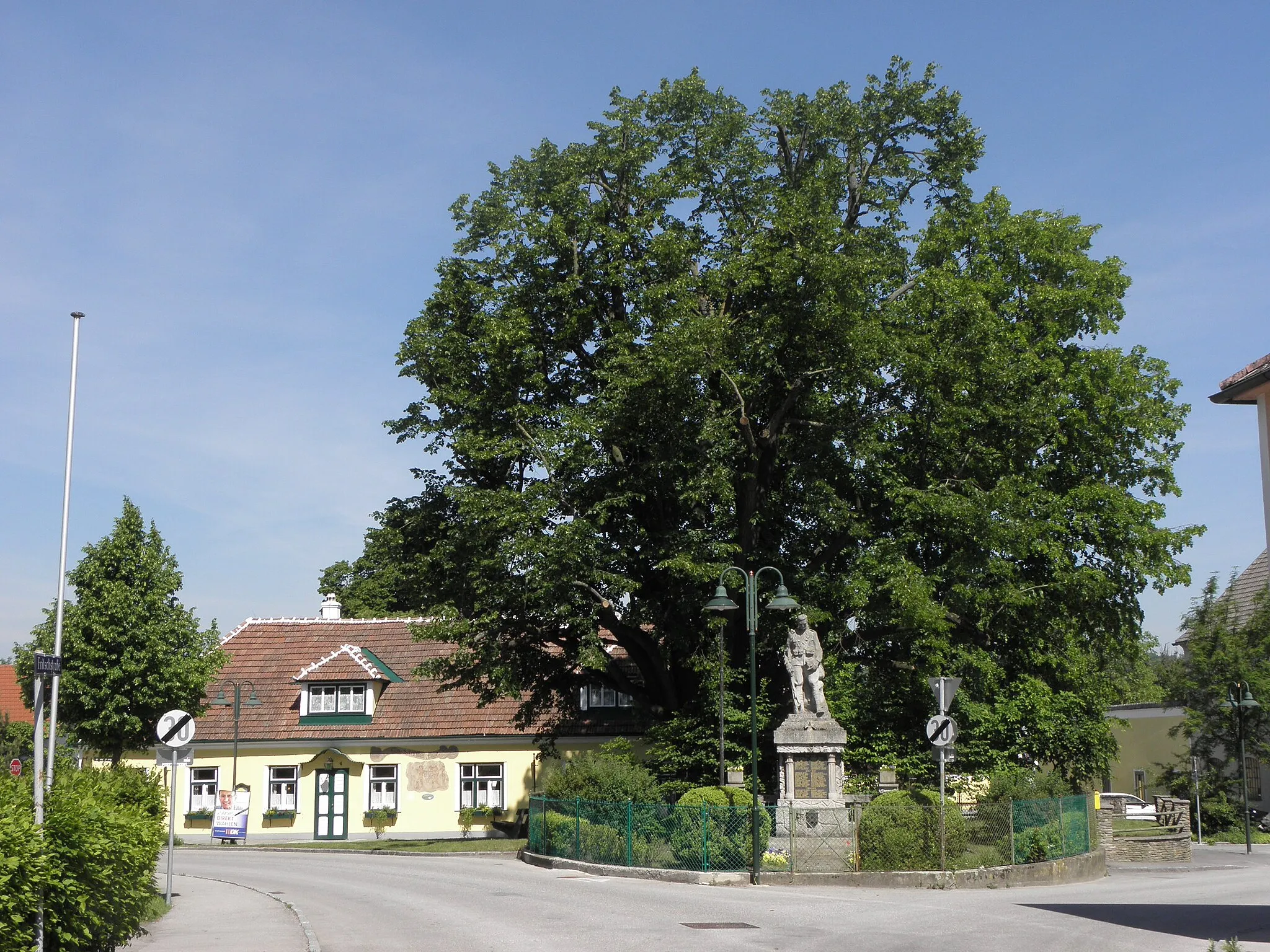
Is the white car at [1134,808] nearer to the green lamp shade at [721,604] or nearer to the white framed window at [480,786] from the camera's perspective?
the green lamp shade at [721,604]

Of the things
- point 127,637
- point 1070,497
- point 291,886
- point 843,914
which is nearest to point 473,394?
point 127,637

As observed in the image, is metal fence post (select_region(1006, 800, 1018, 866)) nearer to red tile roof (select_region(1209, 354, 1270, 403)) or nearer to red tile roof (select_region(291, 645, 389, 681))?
red tile roof (select_region(1209, 354, 1270, 403))

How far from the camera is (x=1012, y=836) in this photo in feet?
72.7

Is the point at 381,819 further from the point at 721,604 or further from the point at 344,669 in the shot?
the point at 721,604

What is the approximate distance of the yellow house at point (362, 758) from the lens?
3925 cm

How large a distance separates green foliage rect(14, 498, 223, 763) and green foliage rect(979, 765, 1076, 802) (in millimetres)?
16508

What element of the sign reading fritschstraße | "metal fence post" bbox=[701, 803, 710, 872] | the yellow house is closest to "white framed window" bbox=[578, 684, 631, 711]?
the yellow house

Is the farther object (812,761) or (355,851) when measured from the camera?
(355,851)

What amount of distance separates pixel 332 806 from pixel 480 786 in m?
4.70

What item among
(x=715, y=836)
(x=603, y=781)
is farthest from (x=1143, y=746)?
(x=715, y=836)

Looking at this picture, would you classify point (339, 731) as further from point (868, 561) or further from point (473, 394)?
point (868, 561)

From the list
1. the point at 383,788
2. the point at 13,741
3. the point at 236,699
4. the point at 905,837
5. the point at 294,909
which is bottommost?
the point at 294,909

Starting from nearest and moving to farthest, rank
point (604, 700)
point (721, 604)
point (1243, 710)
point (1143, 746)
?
point (721, 604)
point (1243, 710)
point (604, 700)
point (1143, 746)

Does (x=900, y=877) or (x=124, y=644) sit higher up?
(x=124, y=644)
